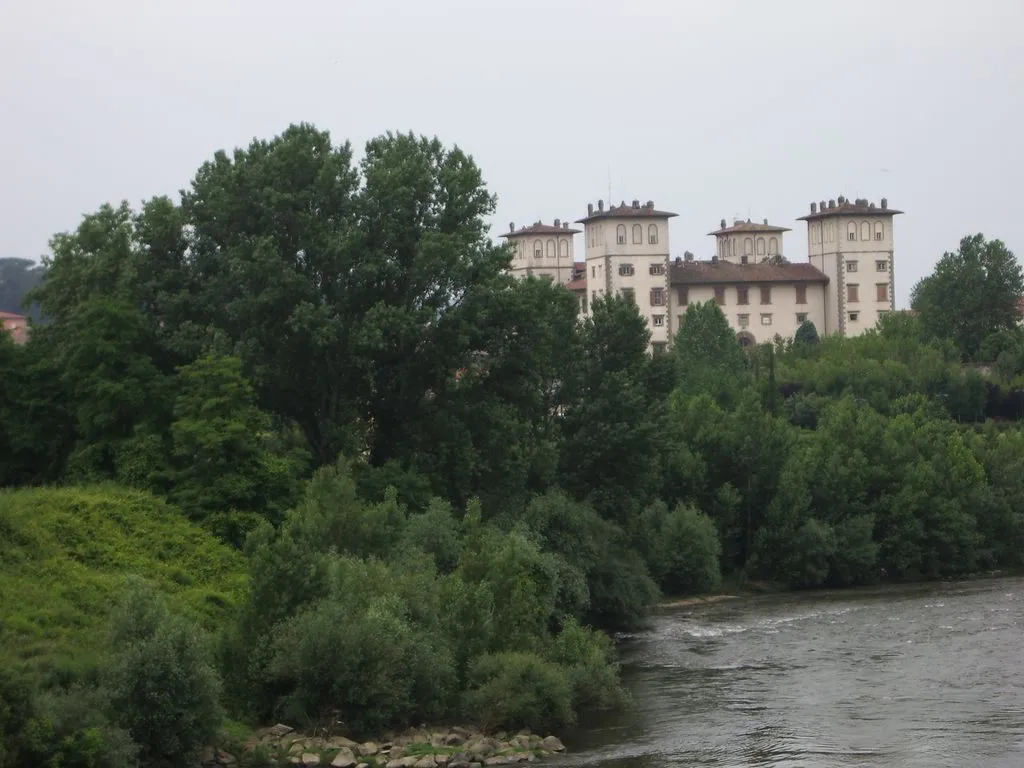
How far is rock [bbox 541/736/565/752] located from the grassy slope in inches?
297

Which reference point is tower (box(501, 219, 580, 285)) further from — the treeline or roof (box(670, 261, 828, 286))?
the treeline

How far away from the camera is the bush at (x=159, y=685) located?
27875 millimetres

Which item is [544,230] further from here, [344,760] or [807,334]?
[344,760]

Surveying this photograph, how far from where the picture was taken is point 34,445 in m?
44.0

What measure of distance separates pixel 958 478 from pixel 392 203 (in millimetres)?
34072

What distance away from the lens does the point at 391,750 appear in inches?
1208

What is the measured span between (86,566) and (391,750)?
8621mm

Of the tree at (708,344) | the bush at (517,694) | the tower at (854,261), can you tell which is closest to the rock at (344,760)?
the bush at (517,694)

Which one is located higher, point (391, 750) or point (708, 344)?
point (708, 344)

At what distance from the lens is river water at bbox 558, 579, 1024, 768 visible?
3073 cm

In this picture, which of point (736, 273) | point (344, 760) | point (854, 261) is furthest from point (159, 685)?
point (854, 261)

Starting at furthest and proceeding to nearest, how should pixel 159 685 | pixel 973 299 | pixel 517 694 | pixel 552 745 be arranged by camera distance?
pixel 973 299, pixel 517 694, pixel 552 745, pixel 159 685

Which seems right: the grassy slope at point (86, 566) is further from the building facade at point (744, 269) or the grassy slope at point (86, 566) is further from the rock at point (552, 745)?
the building facade at point (744, 269)

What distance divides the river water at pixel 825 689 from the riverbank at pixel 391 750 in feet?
3.81
